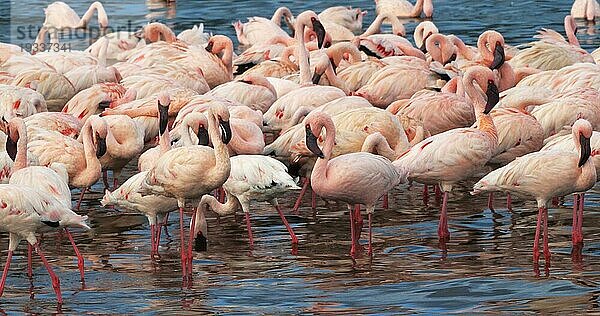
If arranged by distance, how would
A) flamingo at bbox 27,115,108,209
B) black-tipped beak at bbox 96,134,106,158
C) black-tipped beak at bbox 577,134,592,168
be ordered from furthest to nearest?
black-tipped beak at bbox 96,134,106,158 < flamingo at bbox 27,115,108,209 < black-tipped beak at bbox 577,134,592,168

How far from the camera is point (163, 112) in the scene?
380 inches

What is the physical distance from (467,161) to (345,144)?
133 cm

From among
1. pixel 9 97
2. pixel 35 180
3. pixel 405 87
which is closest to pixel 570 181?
pixel 35 180

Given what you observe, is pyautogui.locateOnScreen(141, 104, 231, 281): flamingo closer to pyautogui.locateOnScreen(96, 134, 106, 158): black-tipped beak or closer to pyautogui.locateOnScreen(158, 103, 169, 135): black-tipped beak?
pyautogui.locateOnScreen(158, 103, 169, 135): black-tipped beak

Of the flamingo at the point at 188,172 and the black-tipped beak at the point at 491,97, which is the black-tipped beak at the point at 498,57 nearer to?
the black-tipped beak at the point at 491,97

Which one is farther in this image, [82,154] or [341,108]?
[341,108]

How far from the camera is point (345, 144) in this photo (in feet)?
33.1

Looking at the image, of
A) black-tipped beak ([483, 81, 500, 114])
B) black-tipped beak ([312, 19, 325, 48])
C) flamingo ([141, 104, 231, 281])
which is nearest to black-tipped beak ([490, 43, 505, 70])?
black-tipped beak ([312, 19, 325, 48])

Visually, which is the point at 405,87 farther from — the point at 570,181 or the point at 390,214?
the point at 570,181

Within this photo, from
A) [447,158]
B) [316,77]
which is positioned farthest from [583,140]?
[316,77]

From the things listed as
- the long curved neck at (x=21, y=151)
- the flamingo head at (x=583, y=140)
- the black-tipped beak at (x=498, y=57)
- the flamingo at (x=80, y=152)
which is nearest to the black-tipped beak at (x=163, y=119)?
the flamingo at (x=80, y=152)

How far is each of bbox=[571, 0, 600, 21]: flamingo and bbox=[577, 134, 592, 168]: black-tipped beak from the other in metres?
15.9

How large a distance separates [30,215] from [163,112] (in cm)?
221

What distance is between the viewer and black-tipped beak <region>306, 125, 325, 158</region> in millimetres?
8859
